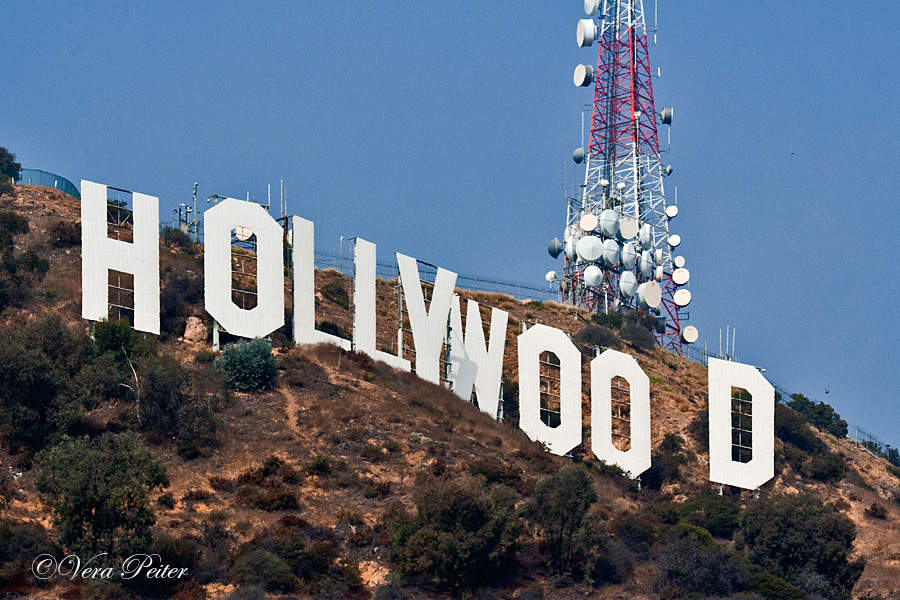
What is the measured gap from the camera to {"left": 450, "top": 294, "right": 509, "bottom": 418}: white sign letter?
57.1 metres

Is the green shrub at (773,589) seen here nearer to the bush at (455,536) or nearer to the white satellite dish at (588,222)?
the bush at (455,536)

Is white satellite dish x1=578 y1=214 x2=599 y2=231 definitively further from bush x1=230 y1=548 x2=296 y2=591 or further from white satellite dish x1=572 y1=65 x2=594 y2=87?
bush x1=230 y1=548 x2=296 y2=591

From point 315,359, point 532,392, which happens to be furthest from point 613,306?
point 315,359

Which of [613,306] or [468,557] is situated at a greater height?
[613,306]

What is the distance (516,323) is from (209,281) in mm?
22798

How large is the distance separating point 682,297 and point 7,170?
125 feet

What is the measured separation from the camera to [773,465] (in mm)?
57625

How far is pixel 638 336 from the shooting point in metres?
72.4

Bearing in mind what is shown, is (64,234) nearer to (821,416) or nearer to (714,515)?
(714,515)

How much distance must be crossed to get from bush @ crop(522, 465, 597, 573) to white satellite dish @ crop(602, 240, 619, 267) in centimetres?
3339

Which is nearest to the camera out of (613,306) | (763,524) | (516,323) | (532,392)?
(763,524)

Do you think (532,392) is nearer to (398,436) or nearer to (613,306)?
(398,436)

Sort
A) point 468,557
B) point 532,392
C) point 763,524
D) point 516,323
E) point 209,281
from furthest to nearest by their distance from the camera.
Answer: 1. point 516,323
2. point 532,392
3. point 209,281
4. point 763,524
5. point 468,557

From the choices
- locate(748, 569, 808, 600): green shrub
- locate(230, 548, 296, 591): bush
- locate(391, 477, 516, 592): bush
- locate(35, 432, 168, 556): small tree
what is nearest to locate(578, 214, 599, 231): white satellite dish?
locate(748, 569, 808, 600): green shrub
